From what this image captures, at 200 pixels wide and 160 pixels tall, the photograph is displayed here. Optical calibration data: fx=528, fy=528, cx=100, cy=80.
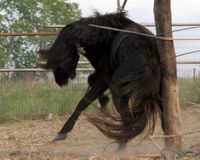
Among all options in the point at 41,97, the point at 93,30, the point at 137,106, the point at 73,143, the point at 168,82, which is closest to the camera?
the point at 137,106

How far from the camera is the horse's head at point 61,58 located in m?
5.34

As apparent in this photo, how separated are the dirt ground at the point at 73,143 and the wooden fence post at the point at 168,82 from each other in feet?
0.56

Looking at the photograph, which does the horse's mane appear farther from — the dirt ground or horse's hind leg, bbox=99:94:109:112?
the dirt ground

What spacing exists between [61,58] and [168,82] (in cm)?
115

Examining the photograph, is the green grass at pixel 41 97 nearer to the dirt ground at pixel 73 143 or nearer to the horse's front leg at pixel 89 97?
the dirt ground at pixel 73 143

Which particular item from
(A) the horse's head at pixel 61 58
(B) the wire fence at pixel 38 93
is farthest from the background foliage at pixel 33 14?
(A) the horse's head at pixel 61 58

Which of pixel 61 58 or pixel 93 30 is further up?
pixel 93 30

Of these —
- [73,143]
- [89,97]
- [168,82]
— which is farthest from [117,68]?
[73,143]

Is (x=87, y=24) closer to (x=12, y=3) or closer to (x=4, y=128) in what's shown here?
(x=4, y=128)

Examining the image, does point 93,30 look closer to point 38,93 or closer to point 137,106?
point 137,106

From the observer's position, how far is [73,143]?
679 centimetres

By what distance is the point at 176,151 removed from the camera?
4875 mm

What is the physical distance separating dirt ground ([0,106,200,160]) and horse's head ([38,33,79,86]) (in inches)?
21.9

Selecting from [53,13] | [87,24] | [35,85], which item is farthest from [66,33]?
[53,13]
